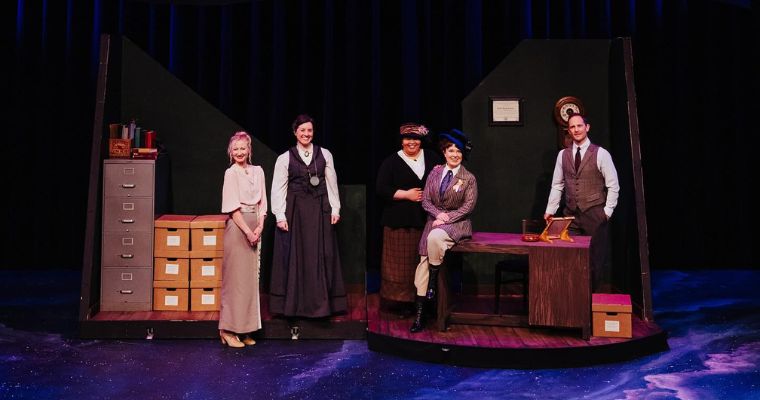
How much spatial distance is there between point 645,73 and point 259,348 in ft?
17.6

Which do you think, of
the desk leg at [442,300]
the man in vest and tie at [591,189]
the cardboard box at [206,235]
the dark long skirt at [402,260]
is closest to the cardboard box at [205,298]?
the cardboard box at [206,235]

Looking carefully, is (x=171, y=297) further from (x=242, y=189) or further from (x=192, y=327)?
(x=242, y=189)

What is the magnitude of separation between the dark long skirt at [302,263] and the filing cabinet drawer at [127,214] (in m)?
1.04

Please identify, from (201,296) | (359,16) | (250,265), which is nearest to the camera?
(250,265)

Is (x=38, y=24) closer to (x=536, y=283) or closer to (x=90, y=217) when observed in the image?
(x=90, y=217)

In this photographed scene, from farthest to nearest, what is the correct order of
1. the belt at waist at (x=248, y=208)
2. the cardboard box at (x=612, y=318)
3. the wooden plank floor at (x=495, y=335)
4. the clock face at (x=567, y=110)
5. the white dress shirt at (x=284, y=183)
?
the clock face at (x=567, y=110) < the white dress shirt at (x=284, y=183) < the belt at waist at (x=248, y=208) < the cardboard box at (x=612, y=318) < the wooden plank floor at (x=495, y=335)

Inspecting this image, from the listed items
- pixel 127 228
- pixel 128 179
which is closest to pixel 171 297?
pixel 127 228

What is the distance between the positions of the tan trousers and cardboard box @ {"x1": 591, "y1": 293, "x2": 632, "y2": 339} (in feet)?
3.50

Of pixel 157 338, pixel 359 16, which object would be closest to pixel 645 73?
pixel 359 16

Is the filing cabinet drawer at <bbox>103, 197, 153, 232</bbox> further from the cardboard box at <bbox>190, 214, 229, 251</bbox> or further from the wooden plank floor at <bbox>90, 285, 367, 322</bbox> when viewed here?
the wooden plank floor at <bbox>90, 285, 367, 322</bbox>

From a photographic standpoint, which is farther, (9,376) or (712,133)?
(712,133)

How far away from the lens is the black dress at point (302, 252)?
569 centimetres

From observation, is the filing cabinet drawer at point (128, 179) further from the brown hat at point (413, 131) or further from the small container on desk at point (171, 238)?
the brown hat at point (413, 131)

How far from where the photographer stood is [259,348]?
5500 millimetres
